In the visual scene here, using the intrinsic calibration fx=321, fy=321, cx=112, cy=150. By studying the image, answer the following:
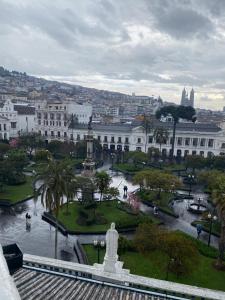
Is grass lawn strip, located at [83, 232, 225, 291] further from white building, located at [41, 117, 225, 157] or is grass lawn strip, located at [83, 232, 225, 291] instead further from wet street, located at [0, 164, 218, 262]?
white building, located at [41, 117, 225, 157]

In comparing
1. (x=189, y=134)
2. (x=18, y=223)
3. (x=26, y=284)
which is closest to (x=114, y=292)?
(x=26, y=284)

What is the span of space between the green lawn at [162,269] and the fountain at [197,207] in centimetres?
1320

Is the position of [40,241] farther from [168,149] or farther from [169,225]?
[168,149]

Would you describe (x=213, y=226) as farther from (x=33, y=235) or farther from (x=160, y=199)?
(x=33, y=235)

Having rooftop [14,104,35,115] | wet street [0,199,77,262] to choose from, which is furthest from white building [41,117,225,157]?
wet street [0,199,77,262]

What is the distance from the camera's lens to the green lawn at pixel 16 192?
40.2 m

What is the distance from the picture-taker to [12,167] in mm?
44531

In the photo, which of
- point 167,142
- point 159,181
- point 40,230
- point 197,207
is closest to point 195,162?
point 197,207

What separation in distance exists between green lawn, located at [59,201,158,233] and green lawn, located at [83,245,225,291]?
5.61 metres

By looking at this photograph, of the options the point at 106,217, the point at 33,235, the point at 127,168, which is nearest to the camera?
the point at 33,235

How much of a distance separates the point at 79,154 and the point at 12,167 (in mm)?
26489

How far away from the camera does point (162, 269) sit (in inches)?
904

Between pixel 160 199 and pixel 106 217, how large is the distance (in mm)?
9450

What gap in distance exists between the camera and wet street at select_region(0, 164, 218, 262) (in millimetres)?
27125
